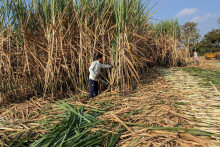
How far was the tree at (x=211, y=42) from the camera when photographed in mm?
19644

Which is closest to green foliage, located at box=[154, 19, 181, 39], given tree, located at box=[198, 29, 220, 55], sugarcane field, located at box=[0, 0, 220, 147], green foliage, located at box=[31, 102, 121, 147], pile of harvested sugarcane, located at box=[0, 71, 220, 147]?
sugarcane field, located at box=[0, 0, 220, 147]

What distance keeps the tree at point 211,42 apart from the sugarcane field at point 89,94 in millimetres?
20889

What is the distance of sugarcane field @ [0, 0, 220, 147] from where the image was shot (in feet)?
4.65

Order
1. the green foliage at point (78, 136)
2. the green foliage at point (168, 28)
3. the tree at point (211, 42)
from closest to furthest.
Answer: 1. the green foliage at point (78, 136)
2. the green foliage at point (168, 28)
3. the tree at point (211, 42)

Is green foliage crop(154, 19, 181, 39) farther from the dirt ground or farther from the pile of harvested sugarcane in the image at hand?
Answer: the pile of harvested sugarcane

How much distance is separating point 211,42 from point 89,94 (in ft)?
82.0

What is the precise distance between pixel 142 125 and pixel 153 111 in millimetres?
421

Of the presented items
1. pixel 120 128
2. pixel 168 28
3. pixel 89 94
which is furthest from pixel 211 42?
pixel 120 128

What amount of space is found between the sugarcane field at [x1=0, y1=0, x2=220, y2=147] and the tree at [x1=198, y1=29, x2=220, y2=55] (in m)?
20.9

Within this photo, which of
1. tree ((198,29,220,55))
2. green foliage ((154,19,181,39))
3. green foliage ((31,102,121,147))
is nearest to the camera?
green foliage ((31,102,121,147))

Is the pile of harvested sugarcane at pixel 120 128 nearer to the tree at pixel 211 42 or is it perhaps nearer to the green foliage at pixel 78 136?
the green foliage at pixel 78 136

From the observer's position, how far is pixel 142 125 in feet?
5.08

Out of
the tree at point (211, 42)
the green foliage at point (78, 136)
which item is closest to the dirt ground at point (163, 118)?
the green foliage at point (78, 136)

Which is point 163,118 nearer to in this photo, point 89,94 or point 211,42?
point 89,94
